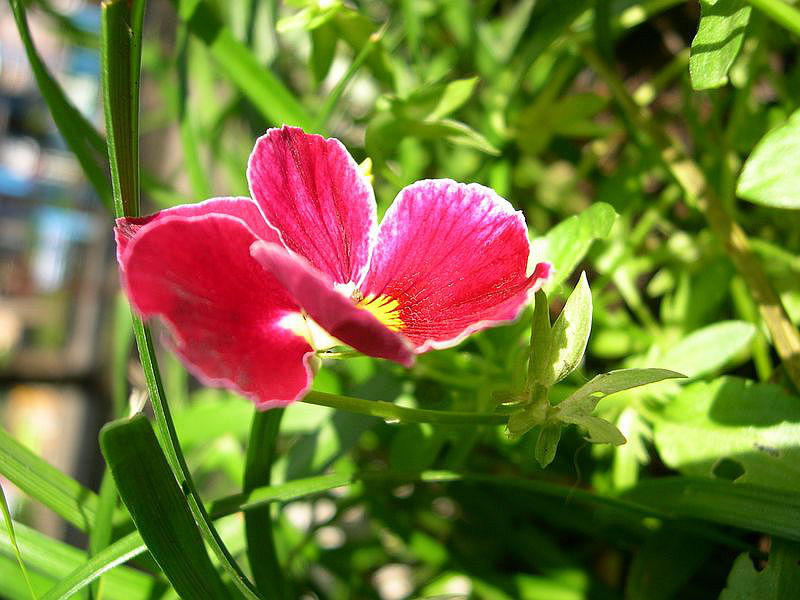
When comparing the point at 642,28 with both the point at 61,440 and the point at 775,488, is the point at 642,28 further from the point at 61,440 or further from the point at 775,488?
the point at 61,440

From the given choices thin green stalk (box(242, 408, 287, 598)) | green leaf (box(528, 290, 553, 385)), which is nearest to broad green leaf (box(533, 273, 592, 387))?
green leaf (box(528, 290, 553, 385))

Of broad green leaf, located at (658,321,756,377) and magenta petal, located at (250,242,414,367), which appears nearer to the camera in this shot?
magenta petal, located at (250,242,414,367)

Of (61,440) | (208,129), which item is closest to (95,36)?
(208,129)

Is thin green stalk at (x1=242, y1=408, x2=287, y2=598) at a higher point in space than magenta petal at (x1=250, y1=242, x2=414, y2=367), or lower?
lower

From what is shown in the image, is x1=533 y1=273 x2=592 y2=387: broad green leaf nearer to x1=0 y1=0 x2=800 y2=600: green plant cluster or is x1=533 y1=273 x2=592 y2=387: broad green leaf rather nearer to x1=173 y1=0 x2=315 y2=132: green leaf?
x1=0 y1=0 x2=800 y2=600: green plant cluster

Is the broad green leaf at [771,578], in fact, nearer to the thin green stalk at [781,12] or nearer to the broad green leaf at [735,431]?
the broad green leaf at [735,431]

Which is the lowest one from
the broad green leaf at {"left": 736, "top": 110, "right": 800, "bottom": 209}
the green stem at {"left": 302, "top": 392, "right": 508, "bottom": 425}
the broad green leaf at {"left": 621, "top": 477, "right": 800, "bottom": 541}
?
the broad green leaf at {"left": 621, "top": 477, "right": 800, "bottom": 541}
